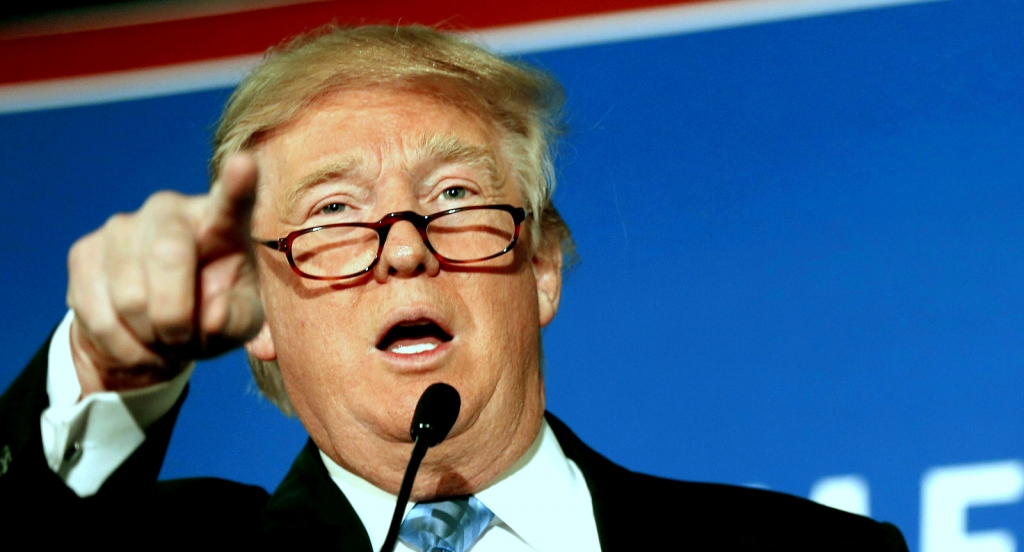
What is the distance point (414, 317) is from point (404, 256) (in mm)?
75

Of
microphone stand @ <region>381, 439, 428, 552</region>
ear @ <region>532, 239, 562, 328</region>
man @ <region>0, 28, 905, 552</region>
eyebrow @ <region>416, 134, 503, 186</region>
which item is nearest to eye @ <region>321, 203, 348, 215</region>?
man @ <region>0, 28, 905, 552</region>

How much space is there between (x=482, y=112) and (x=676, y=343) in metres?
0.55

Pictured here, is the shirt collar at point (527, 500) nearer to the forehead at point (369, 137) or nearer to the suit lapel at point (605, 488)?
the suit lapel at point (605, 488)

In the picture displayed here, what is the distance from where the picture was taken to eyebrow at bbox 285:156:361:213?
1496 millimetres

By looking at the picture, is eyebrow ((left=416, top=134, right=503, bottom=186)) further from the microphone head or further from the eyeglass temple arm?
the microphone head

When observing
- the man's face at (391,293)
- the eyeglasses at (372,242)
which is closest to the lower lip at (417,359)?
the man's face at (391,293)

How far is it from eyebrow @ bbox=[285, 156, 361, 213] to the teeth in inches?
9.1

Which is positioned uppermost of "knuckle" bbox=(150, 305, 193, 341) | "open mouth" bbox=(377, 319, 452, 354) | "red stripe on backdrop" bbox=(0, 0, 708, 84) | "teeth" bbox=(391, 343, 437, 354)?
"red stripe on backdrop" bbox=(0, 0, 708, 84)

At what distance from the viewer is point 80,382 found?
1126mm

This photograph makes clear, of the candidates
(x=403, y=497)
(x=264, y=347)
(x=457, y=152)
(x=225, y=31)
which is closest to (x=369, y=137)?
(x=457, y=152)

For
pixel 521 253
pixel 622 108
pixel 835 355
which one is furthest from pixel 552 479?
pixel 622 108

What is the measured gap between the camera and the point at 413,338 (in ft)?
4.83

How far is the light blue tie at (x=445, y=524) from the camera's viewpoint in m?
1.45

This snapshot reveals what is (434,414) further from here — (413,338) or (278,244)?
(278,244)
